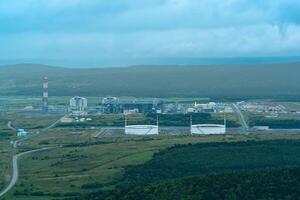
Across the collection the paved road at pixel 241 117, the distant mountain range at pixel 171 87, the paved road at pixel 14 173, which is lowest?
the paved road at pixel 14 173

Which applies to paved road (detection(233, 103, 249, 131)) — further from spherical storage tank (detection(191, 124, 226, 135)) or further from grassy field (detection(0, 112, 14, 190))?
grassy field (detection(0, 112, 14, 190))

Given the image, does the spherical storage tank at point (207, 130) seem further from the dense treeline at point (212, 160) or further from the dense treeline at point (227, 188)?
the dense treeline at point (227, 188)

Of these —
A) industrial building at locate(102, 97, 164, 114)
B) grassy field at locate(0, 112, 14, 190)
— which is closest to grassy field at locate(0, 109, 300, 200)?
grassy field at locate(0, 112, 14, 190)

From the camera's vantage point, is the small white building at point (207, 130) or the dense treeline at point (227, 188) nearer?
the dense treeline at point (227, 188)

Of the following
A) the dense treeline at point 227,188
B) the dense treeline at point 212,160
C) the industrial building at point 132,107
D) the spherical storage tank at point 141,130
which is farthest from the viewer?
the industrial building at point 132,107

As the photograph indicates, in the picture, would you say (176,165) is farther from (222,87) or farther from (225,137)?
(222,87)

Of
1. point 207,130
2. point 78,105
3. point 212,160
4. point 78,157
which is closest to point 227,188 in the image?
point 212,160

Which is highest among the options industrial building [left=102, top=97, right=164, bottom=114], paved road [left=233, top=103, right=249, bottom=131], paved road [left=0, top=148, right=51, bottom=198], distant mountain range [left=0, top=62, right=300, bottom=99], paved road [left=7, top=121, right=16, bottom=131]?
distant mountain range [left=0, top=62, right=300, bottom=99]

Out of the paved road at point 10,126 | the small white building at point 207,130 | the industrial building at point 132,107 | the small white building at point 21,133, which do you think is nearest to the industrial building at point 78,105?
the industrial building at point 132,107

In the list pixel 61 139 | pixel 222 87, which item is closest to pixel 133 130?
pixel 61 139
